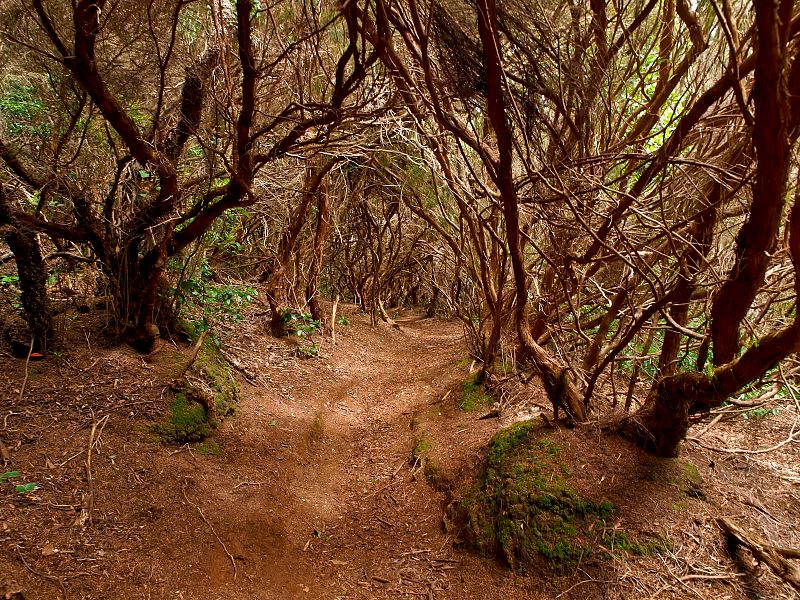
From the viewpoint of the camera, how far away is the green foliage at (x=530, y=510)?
2.79 m

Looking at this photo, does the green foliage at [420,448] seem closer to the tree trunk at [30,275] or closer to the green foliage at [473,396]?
the green foliage at [473,396]

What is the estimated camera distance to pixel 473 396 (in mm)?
5090

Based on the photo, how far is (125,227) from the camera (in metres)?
3.97

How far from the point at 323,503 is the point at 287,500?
325 millimetres

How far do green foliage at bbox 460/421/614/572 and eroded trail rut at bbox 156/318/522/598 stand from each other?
0.20m

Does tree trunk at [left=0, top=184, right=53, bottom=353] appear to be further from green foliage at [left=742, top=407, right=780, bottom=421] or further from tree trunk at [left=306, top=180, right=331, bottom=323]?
green foliage at [left=742, top=407, right=780, bottom=421]

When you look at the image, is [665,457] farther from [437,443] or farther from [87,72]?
[87,72]

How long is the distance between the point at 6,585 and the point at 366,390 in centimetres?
467

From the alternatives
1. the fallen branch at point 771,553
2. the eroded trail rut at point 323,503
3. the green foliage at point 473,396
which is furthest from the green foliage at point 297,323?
the fallen branch at point 771,553

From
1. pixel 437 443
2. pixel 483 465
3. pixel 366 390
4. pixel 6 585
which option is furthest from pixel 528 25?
pixel 366 390

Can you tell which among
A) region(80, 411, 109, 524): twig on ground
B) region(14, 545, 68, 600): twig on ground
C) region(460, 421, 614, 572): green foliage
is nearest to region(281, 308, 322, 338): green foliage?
region(80, 411, 109, 524): twig on ground

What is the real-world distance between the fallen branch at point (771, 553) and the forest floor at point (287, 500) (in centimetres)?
10

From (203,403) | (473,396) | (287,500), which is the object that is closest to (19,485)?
(203,403)

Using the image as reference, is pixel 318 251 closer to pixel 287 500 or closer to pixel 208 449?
pixel 208 449
